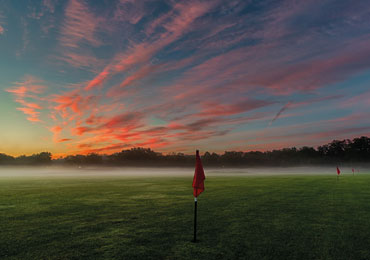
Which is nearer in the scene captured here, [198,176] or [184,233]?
[198,176]

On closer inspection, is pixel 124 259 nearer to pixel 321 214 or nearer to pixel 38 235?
pixel 38 235

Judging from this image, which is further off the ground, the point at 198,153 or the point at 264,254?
the point at 198,153

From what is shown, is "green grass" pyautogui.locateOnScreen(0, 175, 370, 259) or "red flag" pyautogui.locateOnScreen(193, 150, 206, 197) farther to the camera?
"red flag" pyautogui.locateOnScreen(193, 150, 206, 197)

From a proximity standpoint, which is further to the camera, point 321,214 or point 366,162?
point 366,162

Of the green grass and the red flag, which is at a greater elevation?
the red flag

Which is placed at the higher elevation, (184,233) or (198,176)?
(198,176)

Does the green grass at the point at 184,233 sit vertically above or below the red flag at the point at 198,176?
below

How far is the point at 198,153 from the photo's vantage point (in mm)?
7223

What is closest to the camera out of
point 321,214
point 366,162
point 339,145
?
point 321,214

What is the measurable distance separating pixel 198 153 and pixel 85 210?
29.2 ft

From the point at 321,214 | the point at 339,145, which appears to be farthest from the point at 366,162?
the point at 321,214

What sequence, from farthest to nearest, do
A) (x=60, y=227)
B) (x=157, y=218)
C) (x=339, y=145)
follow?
1. (x=339, y=145)
2. (x=157, y=218)
3. (x=60, y=227)

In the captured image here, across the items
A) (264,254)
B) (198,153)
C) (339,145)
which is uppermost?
(339,145)

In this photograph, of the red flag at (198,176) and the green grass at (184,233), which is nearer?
the green grass at (184,233)
